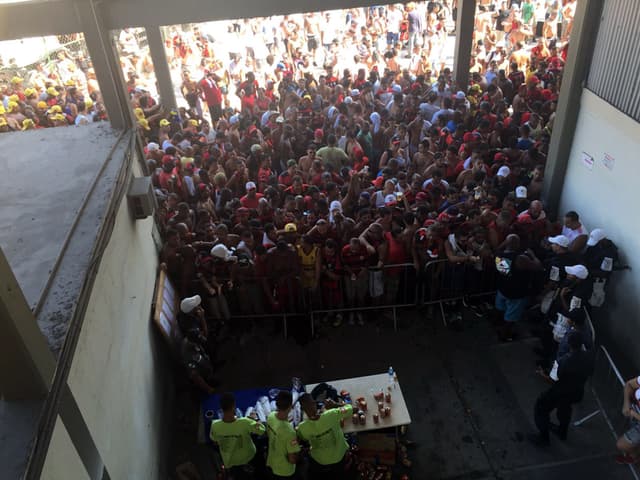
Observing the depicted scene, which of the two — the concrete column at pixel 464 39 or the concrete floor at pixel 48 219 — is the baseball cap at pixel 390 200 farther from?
the concrete column at pixel 464 39

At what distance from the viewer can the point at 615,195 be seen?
772 cm

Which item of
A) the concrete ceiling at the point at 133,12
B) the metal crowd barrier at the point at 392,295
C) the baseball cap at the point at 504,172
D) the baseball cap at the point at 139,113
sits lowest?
the metal crowd barrier at the point at 392,295

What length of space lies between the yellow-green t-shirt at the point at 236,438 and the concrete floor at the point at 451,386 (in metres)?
1.10

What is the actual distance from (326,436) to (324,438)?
0.03 metres

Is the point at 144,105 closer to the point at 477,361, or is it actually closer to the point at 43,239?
the point at 43,239

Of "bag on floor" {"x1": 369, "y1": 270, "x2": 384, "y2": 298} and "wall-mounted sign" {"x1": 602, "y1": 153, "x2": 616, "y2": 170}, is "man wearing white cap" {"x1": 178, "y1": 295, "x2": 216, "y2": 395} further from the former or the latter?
"wall-mounted sign" {"x1": 602, "y1": 153, "x2": 616, "y2": 170}

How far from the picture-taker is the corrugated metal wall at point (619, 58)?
7199 millimetres

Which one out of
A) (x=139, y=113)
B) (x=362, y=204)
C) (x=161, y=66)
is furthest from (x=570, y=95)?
(x=161, y=66)

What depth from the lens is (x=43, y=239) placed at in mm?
5281

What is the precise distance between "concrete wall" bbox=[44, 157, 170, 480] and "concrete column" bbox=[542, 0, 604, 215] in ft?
22.5

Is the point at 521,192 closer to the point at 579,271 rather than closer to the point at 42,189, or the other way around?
the point at 579,271

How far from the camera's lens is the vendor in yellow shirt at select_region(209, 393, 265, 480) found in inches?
211

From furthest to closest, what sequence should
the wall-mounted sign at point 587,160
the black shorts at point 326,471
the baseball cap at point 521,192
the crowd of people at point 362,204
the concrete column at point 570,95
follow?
the baseball cap at point 521,192
the wall-mounted sign at point 587,160
the concrete column at point 570,95
the crowd of people at point 362,204
the black shorts at point 326,471

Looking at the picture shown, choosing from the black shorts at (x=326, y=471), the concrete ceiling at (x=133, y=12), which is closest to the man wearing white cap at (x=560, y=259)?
the black shorts at (x=326, y=471)
